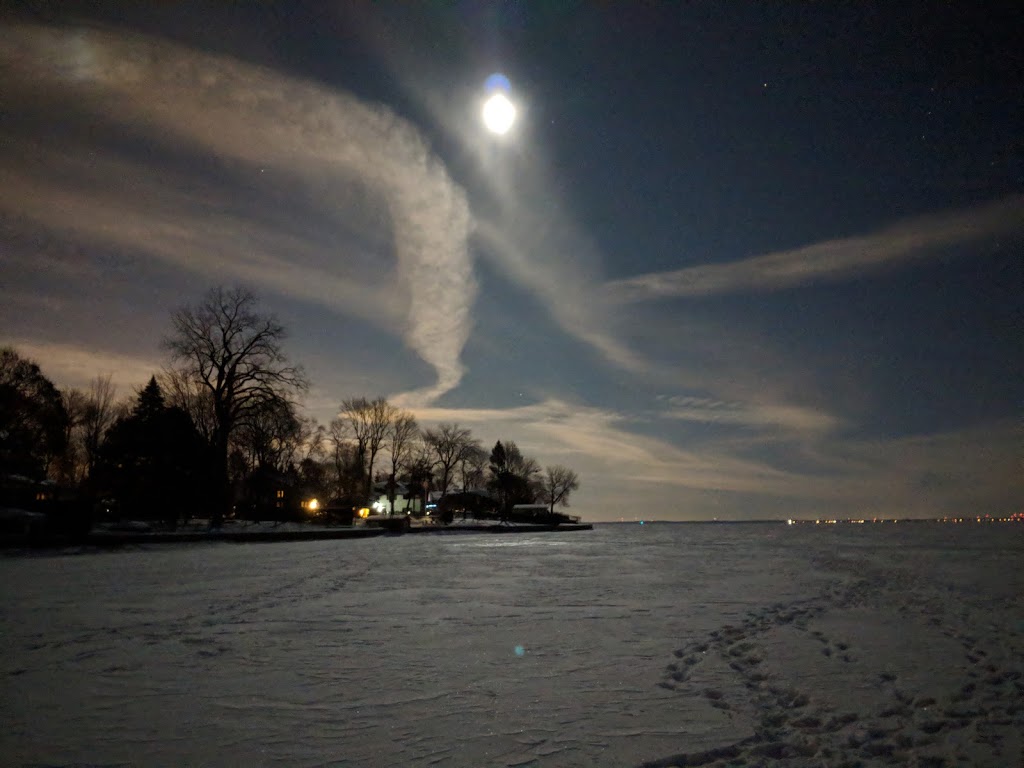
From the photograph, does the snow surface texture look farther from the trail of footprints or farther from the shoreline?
the shoreline

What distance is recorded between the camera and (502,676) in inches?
250

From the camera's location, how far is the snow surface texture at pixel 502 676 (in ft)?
14.8

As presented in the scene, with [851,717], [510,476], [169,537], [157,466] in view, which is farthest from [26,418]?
[510,476]

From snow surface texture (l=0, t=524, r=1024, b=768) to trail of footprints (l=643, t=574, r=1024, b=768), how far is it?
28 millimetres

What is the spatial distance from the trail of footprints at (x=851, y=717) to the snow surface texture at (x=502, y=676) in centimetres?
3

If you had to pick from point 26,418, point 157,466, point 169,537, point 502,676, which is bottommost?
point 169,537

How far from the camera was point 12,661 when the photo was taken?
6621 millimetres

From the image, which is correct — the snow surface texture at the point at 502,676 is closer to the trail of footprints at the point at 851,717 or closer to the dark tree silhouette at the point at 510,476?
the trail of footprints at the point at 851,717

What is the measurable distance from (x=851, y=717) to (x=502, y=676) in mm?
3253

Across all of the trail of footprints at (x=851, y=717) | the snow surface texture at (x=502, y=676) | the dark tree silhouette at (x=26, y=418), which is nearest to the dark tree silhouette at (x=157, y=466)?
the dark tree silhouette at (x=26, y=418)

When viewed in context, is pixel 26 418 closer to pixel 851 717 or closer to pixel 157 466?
pixel 157 466

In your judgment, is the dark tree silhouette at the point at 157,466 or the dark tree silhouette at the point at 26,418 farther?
the dark tree silhouette at the point at 157,466

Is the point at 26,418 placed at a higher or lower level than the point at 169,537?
higher

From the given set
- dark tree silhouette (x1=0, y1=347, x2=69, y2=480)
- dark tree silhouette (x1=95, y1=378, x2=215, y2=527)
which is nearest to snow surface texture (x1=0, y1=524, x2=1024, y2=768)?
dark tree silhouette (x1=95, y1=378, x2=215, y2=527)
